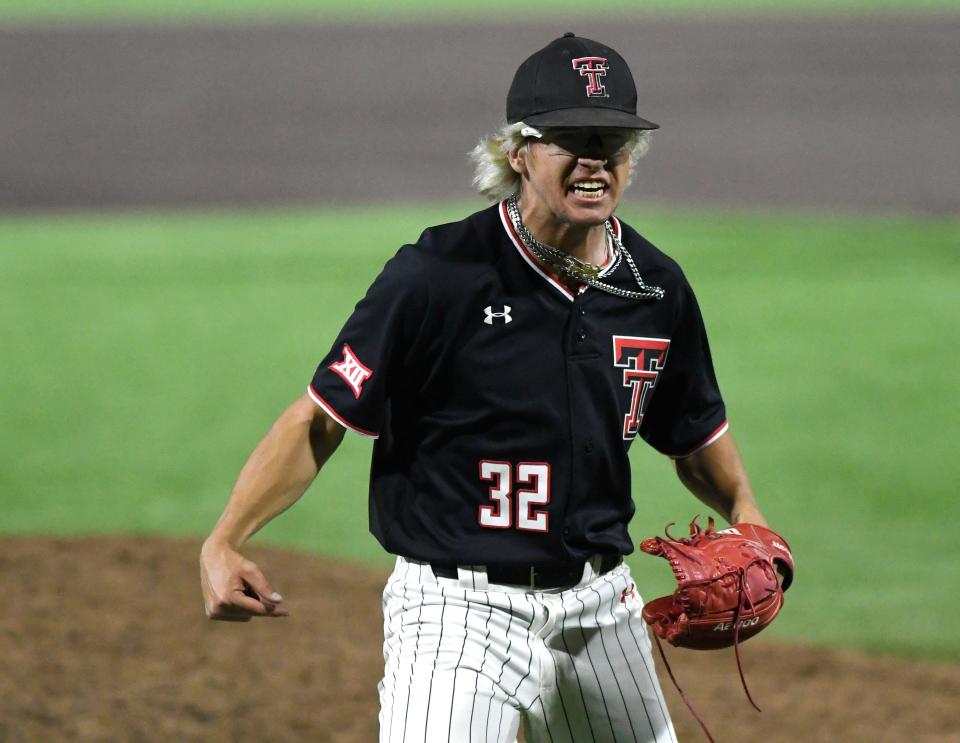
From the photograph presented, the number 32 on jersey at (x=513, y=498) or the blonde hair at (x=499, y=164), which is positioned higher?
the blonde hair at (x=499, y=164)

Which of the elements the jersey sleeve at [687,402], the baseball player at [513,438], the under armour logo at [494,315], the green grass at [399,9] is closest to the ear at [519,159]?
the baseball player at [513,438]

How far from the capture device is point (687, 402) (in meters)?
4.01

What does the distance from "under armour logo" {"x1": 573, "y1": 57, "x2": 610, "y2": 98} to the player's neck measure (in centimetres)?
30

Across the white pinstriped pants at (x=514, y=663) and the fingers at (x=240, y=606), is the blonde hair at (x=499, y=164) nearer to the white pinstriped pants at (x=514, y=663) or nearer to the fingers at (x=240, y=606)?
the white pinstriped pants at (x=514, y=663)

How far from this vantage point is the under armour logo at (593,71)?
359 centimetres

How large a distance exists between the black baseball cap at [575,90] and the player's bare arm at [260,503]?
0.85 meters

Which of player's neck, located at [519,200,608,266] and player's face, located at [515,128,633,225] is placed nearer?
player's face, located at [515,128,633,225]

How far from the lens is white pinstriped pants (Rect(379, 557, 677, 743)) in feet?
11.1

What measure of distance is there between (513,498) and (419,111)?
626 inches

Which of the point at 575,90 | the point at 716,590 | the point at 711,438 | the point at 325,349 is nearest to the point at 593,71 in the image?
the point at 575,90

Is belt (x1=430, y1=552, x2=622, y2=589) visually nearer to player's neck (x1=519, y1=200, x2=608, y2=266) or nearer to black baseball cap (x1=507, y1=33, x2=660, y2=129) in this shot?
player's neck (x1=519, y1=200, x2=608, y2=266)

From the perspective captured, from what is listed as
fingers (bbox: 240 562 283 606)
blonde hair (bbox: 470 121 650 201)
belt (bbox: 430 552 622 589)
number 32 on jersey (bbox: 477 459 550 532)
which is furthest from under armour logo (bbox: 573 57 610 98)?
fingers (bbox: 240 562 283 606)

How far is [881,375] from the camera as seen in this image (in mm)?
9734

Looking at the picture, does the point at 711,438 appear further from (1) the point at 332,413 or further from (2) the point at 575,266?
(1) the point at 332,413
